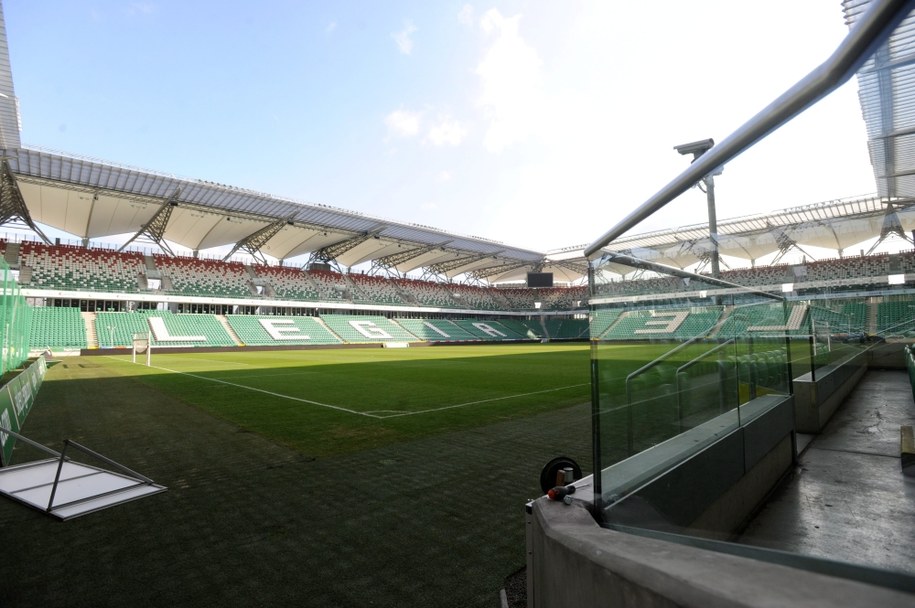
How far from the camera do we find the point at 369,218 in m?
41.0

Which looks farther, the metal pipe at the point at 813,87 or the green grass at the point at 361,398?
the green grass at the point at 361,398

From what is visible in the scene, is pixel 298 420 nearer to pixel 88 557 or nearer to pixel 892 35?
pixel 88 557

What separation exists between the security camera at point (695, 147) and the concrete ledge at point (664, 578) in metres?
11.6

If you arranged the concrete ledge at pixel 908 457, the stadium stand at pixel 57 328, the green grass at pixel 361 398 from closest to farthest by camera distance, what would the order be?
the concrete ledge at pixel 908 457 < the green grass at pixel 361 398 < the stadium stand at pixel 57 328

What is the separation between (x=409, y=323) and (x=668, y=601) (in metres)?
A: 53.4

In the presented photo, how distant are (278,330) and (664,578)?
44.2 meters

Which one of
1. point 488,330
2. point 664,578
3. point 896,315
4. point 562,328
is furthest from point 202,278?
point 664,578

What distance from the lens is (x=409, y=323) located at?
54.2 meters

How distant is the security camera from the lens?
443 inches

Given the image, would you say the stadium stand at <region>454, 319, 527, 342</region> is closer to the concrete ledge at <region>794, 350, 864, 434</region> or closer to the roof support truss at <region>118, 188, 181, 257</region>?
the roof support truss at <region>118, 188, 181, 257</region>

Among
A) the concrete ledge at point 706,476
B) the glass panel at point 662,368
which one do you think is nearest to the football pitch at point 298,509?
the concrete ledge at point 706,476

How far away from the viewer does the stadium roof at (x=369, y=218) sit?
1.54 meters

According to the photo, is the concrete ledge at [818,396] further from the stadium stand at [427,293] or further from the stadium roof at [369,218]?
the stadium stand at [427,293]

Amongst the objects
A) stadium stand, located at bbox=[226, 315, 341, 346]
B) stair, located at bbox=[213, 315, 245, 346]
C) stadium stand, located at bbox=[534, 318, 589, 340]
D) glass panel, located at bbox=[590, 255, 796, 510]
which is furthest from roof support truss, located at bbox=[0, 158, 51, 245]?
stadium stand, located at bbox=[534, 318, 589, 340]
